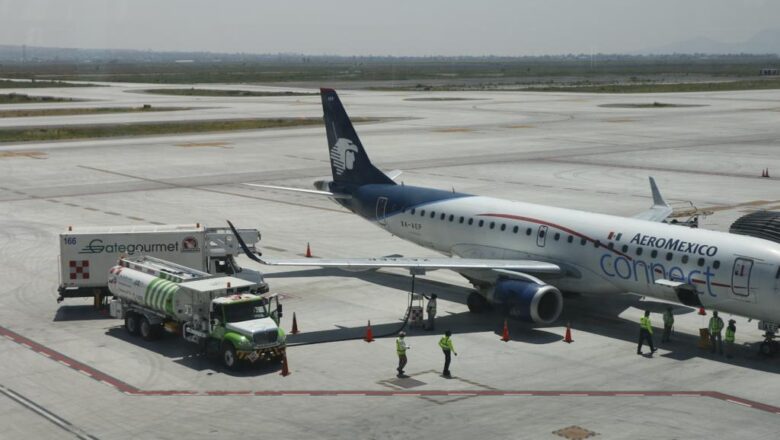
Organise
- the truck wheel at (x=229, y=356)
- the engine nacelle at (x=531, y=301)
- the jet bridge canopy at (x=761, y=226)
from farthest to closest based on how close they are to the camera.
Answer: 1. the jet bridge canopy at (x=761, y=226)
2. the engine nacelle at (x=531, y=301)
3. the truck wheel at (x=229, y=356)

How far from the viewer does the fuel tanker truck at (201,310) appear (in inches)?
1161

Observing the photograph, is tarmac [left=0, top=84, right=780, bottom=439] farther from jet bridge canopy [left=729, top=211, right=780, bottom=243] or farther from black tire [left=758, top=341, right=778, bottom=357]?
jet bridge canopy [left=729, top=211, right=780, bottom=243]

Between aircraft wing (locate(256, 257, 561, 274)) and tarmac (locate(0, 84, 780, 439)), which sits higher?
aircraft wing (locate(256, 257, 561, 274))

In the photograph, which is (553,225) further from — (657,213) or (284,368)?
(284,368)

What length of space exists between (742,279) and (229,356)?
16.3m

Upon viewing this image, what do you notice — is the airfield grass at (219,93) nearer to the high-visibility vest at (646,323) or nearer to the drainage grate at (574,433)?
the high-visibility vest at (646,323)

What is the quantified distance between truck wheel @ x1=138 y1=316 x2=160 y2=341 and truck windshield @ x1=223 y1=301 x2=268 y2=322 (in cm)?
411

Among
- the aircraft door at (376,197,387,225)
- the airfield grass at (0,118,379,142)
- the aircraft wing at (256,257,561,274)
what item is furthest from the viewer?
the airfield grass at (0,118,379,142)

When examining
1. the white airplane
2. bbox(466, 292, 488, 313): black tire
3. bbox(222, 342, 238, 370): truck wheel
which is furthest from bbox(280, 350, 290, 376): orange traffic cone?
bbox(466, 292, 488, 313): black tire

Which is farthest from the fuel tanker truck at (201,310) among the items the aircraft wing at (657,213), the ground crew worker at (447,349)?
the aircraft wing at (657,213)

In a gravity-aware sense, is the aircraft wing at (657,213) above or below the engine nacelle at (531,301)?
above

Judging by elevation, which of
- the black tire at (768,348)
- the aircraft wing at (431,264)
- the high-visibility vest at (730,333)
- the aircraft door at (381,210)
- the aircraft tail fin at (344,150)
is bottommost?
the black tire at (768,348)

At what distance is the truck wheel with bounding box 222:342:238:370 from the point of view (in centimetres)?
2940

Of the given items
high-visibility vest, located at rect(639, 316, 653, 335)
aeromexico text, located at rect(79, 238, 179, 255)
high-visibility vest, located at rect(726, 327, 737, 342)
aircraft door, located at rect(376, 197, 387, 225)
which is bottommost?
high-visibility vest, located at rect(726, 327, 737, 342)
